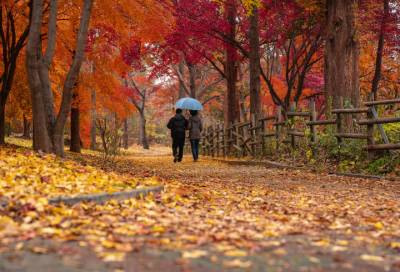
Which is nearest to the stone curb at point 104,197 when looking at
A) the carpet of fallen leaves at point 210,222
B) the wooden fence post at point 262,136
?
the carpet of fallen leaves at point 210,222

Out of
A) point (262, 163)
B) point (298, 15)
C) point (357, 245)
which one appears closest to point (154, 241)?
point (357, 245)

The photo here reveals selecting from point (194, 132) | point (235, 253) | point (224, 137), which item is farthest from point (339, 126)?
point (224, 137)

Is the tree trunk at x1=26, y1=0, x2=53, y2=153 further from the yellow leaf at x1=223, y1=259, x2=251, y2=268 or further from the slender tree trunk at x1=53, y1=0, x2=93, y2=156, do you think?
the yellow leaf at x1=223, y1=259, x2=251, y2=268

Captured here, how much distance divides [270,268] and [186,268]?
20.5 inches

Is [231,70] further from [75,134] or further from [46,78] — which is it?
[46,78]

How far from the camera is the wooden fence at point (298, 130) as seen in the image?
35.1 ft

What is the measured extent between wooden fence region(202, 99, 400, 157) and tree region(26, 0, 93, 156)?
18.5ft

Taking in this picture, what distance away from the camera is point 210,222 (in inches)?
194

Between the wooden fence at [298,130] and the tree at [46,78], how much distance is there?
5624 mm

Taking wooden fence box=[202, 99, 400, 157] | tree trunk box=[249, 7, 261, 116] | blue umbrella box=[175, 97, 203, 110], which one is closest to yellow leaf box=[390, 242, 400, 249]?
wooden fence box=[202, 99, 400, 157]

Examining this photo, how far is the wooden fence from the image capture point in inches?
422

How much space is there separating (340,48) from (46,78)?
694 cm

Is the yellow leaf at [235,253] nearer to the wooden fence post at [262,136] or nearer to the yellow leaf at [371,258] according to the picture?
the yellow leaf at [371,258]

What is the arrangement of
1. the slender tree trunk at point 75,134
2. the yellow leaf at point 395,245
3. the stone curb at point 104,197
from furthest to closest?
1. the slender tree trunk at point 75,134
2. the stone curb at point 104,197
3. the yellow leaf at point 395,245
